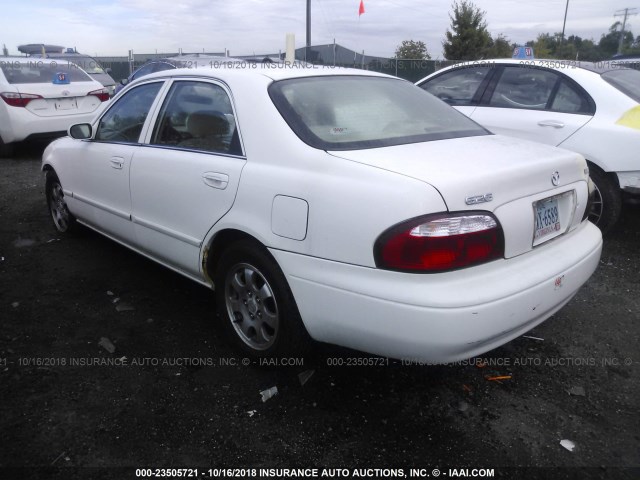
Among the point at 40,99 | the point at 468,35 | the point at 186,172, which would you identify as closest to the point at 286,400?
the point at 186,172

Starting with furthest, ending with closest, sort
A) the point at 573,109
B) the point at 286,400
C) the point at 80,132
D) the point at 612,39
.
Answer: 1. the point at 612,39
2. the point at 573,109
3. the point at 80,132
4. the point at 286,400

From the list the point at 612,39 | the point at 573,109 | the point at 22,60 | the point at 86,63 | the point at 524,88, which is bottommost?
the point at 573,109

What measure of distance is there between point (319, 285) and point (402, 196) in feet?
1.83

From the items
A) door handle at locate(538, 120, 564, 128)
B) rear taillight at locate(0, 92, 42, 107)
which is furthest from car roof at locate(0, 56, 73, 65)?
door handle at locate(538, 120, 564, 128)

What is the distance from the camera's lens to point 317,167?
2.48m

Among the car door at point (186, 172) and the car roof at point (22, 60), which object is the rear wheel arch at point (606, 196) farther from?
the car roof at point (22, 60)

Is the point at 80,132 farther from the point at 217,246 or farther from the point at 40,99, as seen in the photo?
the point at 40,99

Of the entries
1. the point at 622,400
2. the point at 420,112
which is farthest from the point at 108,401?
the point at 622,400

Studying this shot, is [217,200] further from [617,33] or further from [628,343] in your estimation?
[617,33]

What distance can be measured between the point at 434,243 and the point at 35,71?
9007 millimetres

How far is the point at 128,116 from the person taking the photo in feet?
13.1

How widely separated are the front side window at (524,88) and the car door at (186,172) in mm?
3441

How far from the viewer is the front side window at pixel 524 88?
5258 mm

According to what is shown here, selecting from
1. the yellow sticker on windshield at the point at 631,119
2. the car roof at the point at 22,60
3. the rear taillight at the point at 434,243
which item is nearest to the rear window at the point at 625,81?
the yellow sticker on windshield at the point at 631,119
